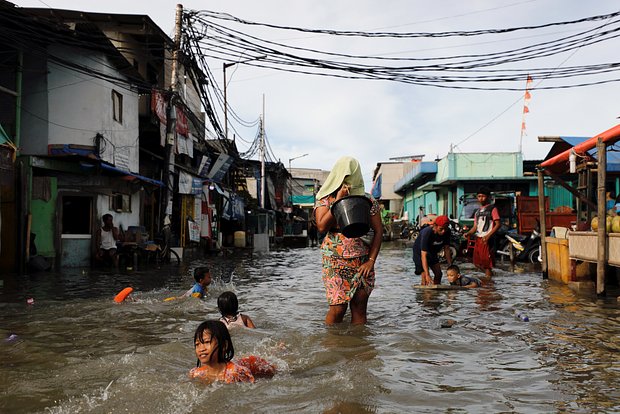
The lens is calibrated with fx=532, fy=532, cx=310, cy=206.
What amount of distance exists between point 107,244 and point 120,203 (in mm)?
2520

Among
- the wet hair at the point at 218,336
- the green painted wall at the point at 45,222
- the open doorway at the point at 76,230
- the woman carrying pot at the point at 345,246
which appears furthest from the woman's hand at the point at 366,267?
the open doorway at the point at 76,230

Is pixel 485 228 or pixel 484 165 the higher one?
pixel 484 165

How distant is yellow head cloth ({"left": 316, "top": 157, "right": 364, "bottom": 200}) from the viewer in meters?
4.63

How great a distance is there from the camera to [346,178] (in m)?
4.64

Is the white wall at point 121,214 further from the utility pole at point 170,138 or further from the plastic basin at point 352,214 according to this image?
the plastic basin at point 352,214

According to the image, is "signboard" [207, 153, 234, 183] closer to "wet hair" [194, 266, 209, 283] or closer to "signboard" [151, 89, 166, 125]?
"signboard" [151, 89, 166, 125]

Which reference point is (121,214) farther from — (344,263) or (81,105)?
(344,263)

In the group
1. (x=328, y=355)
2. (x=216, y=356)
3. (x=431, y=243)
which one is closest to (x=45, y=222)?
(x=431, y=243)

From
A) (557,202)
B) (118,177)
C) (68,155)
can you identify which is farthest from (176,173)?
(557,202)

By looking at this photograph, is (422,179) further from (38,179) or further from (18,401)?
(18,401)

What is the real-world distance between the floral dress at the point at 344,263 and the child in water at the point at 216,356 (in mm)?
1365

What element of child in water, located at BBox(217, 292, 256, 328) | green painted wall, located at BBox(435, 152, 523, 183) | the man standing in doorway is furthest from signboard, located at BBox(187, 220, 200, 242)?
child in water, located at BBox(217, 292, 256, 328)

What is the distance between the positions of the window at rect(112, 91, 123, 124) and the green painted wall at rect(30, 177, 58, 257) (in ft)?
10.3

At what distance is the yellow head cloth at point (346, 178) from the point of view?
15.2ft
